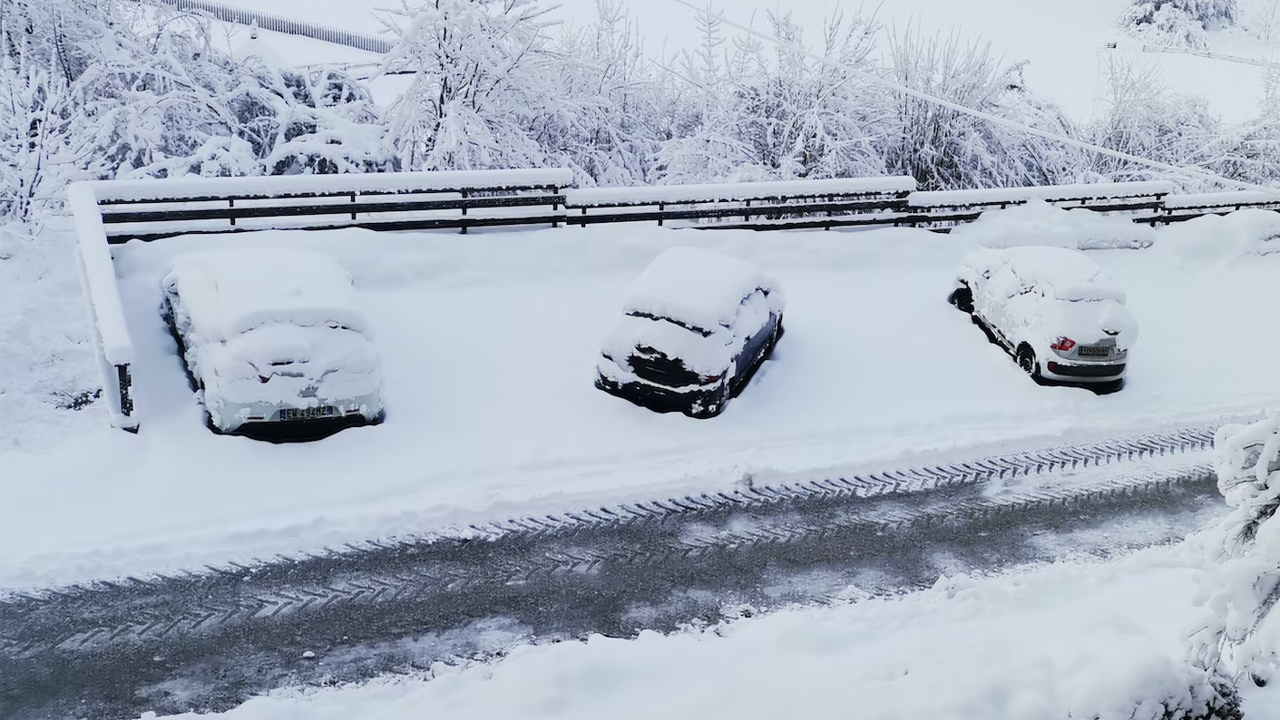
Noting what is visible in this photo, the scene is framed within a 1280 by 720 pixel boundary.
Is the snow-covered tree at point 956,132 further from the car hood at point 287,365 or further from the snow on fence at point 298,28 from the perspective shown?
the car hood at point 287,365

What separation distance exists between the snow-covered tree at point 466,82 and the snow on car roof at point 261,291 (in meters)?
9.44

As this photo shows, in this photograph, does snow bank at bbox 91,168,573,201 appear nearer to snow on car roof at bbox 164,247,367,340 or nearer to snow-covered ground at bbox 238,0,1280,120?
snow on car roof at bbox 164,247,367,340

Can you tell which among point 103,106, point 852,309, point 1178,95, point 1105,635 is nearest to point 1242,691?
point 1105,635

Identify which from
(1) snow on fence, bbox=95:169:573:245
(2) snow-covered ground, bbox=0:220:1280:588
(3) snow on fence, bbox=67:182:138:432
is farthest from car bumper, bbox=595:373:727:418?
(1) snow on fence, bbox=95:169:573:245

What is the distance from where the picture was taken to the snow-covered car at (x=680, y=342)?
1264 centimetres

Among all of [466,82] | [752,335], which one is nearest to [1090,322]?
[752,335]

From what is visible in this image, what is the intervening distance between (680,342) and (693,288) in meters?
0.87

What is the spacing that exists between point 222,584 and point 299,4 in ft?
90.2

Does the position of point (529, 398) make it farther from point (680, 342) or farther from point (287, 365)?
point (287, 365)

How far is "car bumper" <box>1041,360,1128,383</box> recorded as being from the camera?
1418 cm

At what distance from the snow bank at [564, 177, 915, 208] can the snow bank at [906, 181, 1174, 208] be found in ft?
1.97

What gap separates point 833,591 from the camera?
9.80 metres

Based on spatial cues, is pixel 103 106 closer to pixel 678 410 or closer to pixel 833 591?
pixel 678 410

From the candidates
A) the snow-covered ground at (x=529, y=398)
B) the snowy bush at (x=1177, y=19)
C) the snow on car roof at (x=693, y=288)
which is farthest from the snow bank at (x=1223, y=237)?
the snowy bush at (x=1177, y=19)
